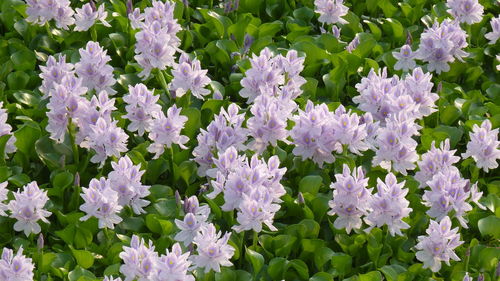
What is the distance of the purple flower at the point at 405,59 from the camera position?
16.7 ft

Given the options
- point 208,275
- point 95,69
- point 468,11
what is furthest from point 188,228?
point 468,11

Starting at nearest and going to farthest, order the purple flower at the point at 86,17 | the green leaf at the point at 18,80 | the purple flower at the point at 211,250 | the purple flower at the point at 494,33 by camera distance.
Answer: the purple flower at the point at 211,250
the green leaf at the point at 18,80
the purple flower at the point at 86,17
the purple flower at the point at 494,33

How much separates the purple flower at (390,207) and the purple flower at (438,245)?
114 millimetres

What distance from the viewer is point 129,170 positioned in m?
3.88

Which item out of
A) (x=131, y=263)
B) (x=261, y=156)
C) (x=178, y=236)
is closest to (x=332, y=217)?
(x=261, y=156)

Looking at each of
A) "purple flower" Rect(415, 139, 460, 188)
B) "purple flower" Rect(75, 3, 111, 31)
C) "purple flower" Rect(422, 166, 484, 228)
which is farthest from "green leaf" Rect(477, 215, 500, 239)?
"purple flower" Rect(75, 3, 111, 31)

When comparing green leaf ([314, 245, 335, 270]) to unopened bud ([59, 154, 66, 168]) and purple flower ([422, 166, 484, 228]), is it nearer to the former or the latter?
purple flower ([422, 166, 484, 228])

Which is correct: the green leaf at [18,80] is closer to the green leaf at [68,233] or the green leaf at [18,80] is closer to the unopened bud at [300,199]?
the green leaf at [68,233]

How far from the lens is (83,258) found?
3756 millimetres

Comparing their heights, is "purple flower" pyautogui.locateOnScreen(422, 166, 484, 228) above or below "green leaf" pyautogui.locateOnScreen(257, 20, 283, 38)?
above

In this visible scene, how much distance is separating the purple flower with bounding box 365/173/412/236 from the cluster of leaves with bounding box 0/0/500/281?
0.10 metres

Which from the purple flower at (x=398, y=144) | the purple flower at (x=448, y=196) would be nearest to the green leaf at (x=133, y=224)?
the purple flower at (x=398, y=144)

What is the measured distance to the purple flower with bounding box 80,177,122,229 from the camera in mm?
3740

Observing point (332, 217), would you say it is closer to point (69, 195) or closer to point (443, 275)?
point (443, 275)
